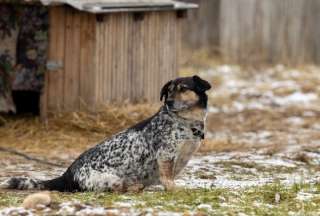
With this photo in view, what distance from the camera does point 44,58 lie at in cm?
1319

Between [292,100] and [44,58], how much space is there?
19.7ft

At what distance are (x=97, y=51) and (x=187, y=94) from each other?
458 centimetres

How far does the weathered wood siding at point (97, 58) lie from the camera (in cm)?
1316

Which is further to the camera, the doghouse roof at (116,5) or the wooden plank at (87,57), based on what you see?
the wooden plank at (87,57)

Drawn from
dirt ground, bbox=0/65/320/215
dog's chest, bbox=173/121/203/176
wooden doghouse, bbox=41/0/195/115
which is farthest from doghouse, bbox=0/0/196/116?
dog's chest, bbox=173/121/203/176

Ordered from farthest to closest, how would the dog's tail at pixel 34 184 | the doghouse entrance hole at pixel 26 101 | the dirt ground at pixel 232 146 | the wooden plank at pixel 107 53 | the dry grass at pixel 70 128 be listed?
the doghouse entrance hole at pixel 26 101 < the wooden plank at pixel 107 53 < the dry grass at pixel 70 128 < the dog's tail at pixel 34 184 < the dirt ground at pixel 232 146

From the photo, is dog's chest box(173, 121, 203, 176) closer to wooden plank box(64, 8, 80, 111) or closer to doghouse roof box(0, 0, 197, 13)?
doghouse roof box(0, 0, 197, 13)

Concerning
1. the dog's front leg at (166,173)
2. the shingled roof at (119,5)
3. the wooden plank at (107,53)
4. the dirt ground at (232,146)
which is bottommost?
the dirt ground at (232,146)

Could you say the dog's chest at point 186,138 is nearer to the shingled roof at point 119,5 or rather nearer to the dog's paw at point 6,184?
the dog's paw at point 6,184

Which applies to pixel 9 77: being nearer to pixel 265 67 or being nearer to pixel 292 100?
pixel 292 100

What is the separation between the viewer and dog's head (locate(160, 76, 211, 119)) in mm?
8742

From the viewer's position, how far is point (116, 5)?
42.8 ft

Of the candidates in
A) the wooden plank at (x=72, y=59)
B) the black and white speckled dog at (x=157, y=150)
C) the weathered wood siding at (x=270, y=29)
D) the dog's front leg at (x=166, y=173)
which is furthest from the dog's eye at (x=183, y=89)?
the weathered wood siding at (x=270, y=29)

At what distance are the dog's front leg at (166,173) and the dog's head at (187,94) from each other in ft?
1.58
